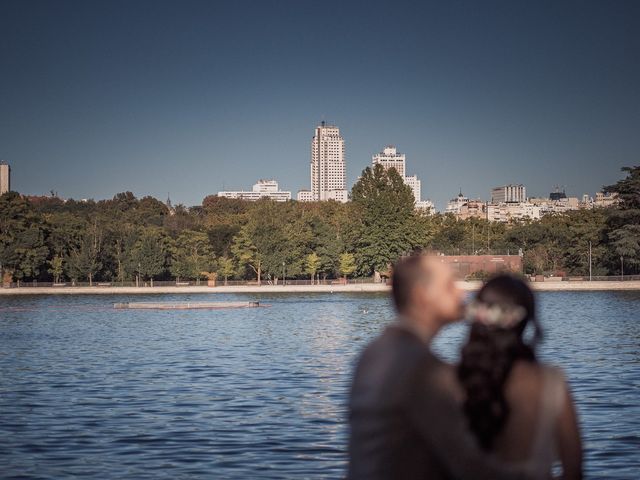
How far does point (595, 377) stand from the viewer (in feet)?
84.9

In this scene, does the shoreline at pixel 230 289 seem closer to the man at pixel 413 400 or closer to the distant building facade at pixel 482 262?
the distant building facade at pixel 482 262

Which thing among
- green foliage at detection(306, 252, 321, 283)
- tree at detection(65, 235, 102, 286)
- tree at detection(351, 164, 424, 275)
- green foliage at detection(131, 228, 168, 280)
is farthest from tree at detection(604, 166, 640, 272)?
tree at detection(65, 235, 102, 286)

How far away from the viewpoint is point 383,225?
11356 centimetres

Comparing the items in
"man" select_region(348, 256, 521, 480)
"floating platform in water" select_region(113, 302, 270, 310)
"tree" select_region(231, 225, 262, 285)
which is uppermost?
"tree" select_region(231, 225, 262, 285)

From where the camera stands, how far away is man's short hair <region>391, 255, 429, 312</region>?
3.97 meters

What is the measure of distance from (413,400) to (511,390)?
47cm

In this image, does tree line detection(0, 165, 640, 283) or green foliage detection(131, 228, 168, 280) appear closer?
tree line detection(0, 165, 640, 283)

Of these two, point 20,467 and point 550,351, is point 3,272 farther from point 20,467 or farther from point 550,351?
point 20,467

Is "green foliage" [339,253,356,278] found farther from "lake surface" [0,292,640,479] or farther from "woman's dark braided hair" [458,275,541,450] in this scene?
"woman's dark braided hair" [458,275,541,450]

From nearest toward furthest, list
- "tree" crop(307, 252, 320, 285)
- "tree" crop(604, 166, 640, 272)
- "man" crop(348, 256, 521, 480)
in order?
"man" crop(348, 256, 521, 480) → "tree" crop(604, 166, 640, 272) → "tree" crop(307, 252, 320, 285)

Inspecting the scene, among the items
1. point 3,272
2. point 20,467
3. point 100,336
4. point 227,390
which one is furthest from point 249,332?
point 3,272

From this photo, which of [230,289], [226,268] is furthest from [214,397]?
[226,268]

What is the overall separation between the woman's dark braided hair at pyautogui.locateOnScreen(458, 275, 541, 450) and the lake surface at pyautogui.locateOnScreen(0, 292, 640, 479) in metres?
9.98

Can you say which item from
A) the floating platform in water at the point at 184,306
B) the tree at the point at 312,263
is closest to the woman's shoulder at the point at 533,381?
the floating platform in water at the point at 184,306
